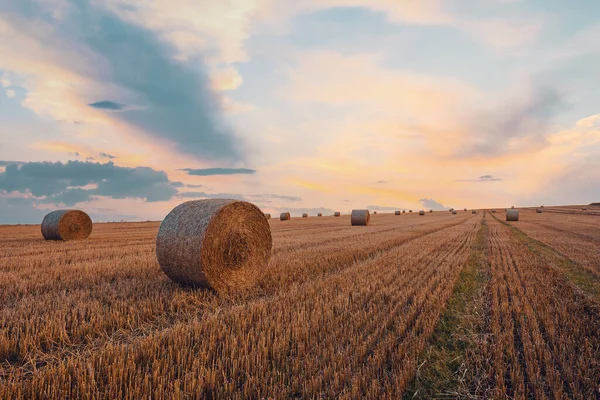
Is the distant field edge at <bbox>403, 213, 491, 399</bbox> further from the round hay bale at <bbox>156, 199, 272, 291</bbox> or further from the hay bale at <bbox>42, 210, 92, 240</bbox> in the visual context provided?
the hay bale at <bbox>42, 210, 92, 240</bbox>

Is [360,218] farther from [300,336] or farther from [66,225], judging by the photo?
[300,336]

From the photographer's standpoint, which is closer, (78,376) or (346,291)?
(78,376)

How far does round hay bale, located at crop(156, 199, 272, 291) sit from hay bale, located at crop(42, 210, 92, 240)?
11.9m

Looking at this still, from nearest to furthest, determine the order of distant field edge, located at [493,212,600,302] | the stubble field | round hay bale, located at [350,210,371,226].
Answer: the stubble field
distant field edge, located at [493,212,600,302]
round hay bale, located at [350,210,371,226]

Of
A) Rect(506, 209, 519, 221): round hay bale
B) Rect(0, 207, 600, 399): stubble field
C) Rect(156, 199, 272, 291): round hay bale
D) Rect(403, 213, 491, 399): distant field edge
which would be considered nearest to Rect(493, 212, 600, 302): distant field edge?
Rect(0, 207, 600, 399): stubble field

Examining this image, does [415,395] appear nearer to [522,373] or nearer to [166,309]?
[522,373]

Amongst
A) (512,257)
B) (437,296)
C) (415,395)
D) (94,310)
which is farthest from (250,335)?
(512,257)

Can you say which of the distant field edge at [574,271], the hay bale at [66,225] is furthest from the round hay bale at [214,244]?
the hay bale at [66,225]

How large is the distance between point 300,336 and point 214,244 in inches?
132

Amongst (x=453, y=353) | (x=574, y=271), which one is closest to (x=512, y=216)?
(x=574, y=271)

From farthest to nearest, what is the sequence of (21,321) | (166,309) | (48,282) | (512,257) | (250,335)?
(512,257)
(48,282)
(166,309)
(21,321)
(250,335)

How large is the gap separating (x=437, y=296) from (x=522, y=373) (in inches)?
106

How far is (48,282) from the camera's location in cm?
672

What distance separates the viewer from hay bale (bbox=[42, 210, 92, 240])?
51.9ft
